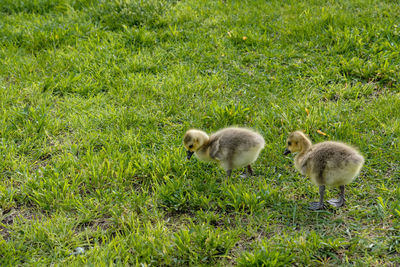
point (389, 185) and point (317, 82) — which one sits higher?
point (317, 82)

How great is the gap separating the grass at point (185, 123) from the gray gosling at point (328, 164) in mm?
341

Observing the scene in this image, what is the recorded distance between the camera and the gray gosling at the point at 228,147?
4.45m

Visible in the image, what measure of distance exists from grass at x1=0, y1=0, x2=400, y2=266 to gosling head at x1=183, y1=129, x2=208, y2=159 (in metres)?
0.29

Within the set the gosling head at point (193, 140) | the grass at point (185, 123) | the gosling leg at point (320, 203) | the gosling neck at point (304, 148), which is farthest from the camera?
the gosling head at point (193, 140)

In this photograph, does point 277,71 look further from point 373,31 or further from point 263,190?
point 263,190

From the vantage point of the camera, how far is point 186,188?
4.55 m

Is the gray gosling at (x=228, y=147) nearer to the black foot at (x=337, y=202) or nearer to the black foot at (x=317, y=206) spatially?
the black foot at (x=317, y=206)

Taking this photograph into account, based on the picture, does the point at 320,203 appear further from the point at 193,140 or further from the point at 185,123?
the point at 185,123

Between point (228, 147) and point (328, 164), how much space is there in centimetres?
107

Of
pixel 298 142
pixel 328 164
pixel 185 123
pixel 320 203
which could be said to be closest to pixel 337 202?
pixel 320 203

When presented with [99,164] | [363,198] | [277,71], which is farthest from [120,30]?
[363,198]

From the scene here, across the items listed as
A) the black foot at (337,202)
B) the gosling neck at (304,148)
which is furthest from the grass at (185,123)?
the gosling neck at (304,148)

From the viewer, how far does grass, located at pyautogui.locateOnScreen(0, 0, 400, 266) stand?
12.9 feet

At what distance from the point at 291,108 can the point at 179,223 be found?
Result: 248cm
